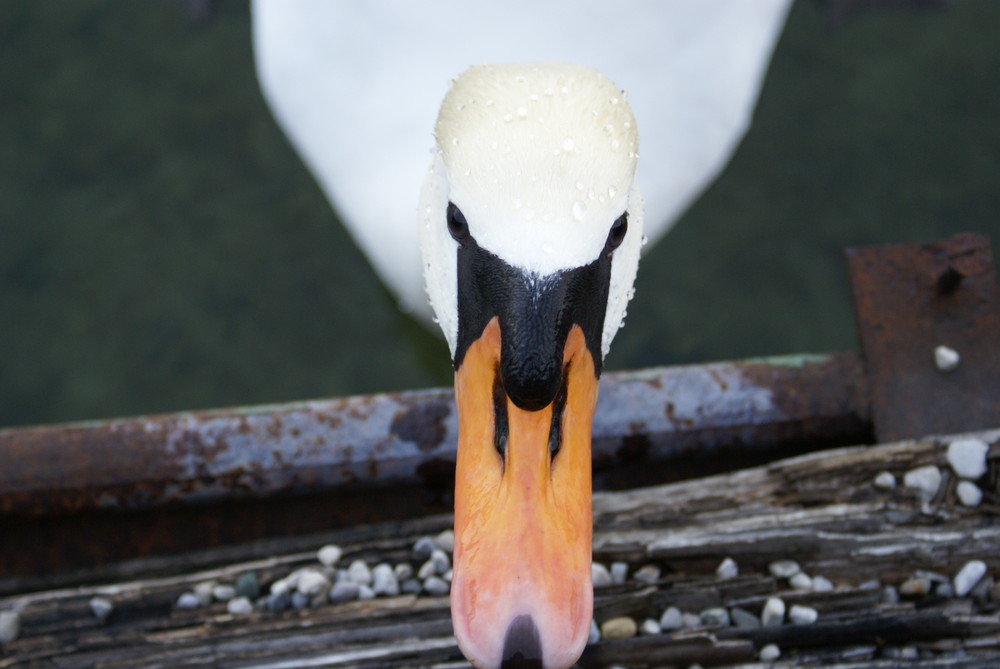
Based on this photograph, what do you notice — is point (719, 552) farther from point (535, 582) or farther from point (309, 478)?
point (309, 478)

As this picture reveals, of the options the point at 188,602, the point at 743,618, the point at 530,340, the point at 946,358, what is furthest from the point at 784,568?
the point at 188,602

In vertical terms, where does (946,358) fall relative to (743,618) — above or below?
above

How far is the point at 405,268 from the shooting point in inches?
112

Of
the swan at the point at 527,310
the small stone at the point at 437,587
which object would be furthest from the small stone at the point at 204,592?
the swan at the point at 527,310

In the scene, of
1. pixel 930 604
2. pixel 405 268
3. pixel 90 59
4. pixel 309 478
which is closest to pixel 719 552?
pixel 930 604

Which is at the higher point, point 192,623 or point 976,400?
point 976,400

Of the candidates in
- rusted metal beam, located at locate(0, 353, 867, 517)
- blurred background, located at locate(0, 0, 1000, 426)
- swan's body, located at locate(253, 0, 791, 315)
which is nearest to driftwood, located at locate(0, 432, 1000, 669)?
rusted metal beam, located at locate(0, 353, 867, 517)

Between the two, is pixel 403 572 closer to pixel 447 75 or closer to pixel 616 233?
pixel 616 233

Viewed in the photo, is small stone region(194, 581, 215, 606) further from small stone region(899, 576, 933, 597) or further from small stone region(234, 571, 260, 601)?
small stone region(899, 576, 933, 597)

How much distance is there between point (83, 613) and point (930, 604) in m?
1.81

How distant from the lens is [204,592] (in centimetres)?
205

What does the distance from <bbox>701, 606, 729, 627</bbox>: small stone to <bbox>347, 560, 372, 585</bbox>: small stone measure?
74 cm

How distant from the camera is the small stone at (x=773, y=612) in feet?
6.32

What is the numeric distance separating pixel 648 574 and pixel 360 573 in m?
0.64
